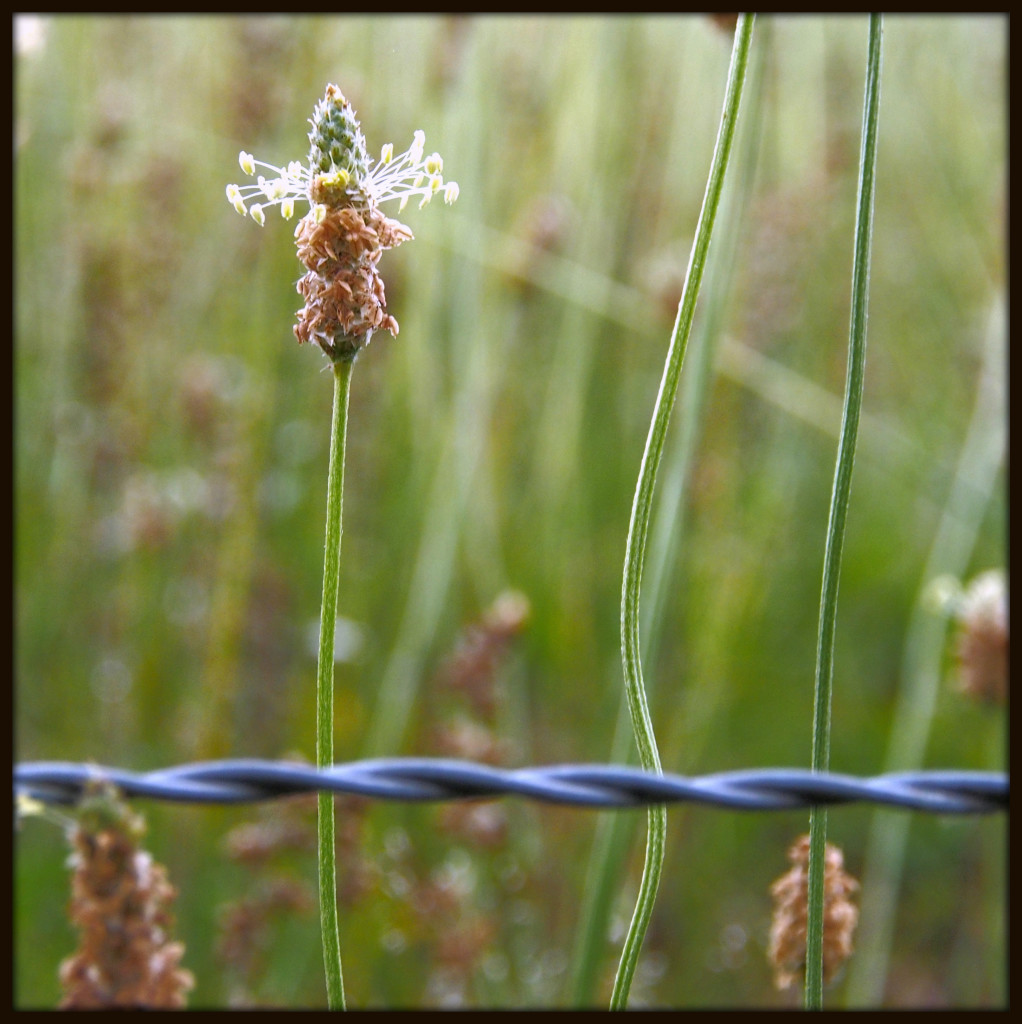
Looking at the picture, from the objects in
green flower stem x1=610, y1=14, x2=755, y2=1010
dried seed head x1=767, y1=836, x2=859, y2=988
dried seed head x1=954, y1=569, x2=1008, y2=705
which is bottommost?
dried seed head x1=767, y1=836, x2=859, y2=988

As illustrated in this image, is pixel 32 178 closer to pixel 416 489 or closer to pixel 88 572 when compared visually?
Result: pixel 88 572

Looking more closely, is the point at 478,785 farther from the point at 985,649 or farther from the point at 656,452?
the point at 985,649

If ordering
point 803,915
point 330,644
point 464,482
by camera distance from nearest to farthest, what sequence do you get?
point 330,644 < point 803,915 < point 464,482

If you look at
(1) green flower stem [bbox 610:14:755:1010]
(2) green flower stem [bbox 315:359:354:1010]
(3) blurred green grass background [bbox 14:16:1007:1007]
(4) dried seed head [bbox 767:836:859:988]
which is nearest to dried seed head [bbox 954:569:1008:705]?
(3) blurred green grass background [bbox 14:16:1007:1007]

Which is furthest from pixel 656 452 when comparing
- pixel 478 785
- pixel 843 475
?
pixel 478 785

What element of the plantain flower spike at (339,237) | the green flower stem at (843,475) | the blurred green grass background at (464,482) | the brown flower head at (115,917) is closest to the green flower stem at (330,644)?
the plantain flower spike at (339,237)

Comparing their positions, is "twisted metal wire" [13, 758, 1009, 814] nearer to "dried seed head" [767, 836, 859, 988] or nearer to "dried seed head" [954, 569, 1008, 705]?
"dried seed head" [767, 836, 859, 988]

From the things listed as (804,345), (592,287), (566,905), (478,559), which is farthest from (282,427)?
(804,345)
